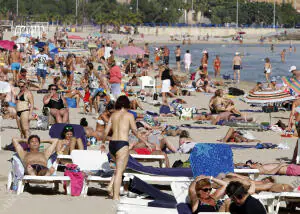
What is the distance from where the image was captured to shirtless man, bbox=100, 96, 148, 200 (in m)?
7.79

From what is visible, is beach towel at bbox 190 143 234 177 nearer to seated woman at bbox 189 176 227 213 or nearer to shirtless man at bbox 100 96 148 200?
shirtless man at bbox 100 96 148 200

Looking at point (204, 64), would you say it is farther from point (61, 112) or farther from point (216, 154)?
point (216, 154)

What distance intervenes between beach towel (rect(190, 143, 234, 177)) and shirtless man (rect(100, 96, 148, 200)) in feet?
2.55

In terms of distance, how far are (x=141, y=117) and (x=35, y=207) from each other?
6736 millimetres

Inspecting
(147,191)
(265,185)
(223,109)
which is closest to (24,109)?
(147,191)

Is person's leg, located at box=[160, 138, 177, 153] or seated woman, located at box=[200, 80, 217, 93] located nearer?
person's leg, located at box=[160, 138, 177, 153]

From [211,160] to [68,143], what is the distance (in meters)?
2.45

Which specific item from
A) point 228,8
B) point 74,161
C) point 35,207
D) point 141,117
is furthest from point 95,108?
point 228,8

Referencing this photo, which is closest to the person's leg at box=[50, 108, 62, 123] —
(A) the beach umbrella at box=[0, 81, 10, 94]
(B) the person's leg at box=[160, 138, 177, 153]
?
(A) the beach umbrella at box=[0, 81, 10, 94]

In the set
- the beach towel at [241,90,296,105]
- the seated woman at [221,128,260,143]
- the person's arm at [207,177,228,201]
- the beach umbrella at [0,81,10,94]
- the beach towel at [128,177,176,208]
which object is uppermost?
the beach umbrella at [0,81,10,94]

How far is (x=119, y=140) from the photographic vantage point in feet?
25.7

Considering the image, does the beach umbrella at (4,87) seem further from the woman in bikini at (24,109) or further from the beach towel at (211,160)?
the beach towel at (211,160)

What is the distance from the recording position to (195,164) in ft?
26.6

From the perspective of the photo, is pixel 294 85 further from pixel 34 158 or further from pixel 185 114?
pixel 34 158
